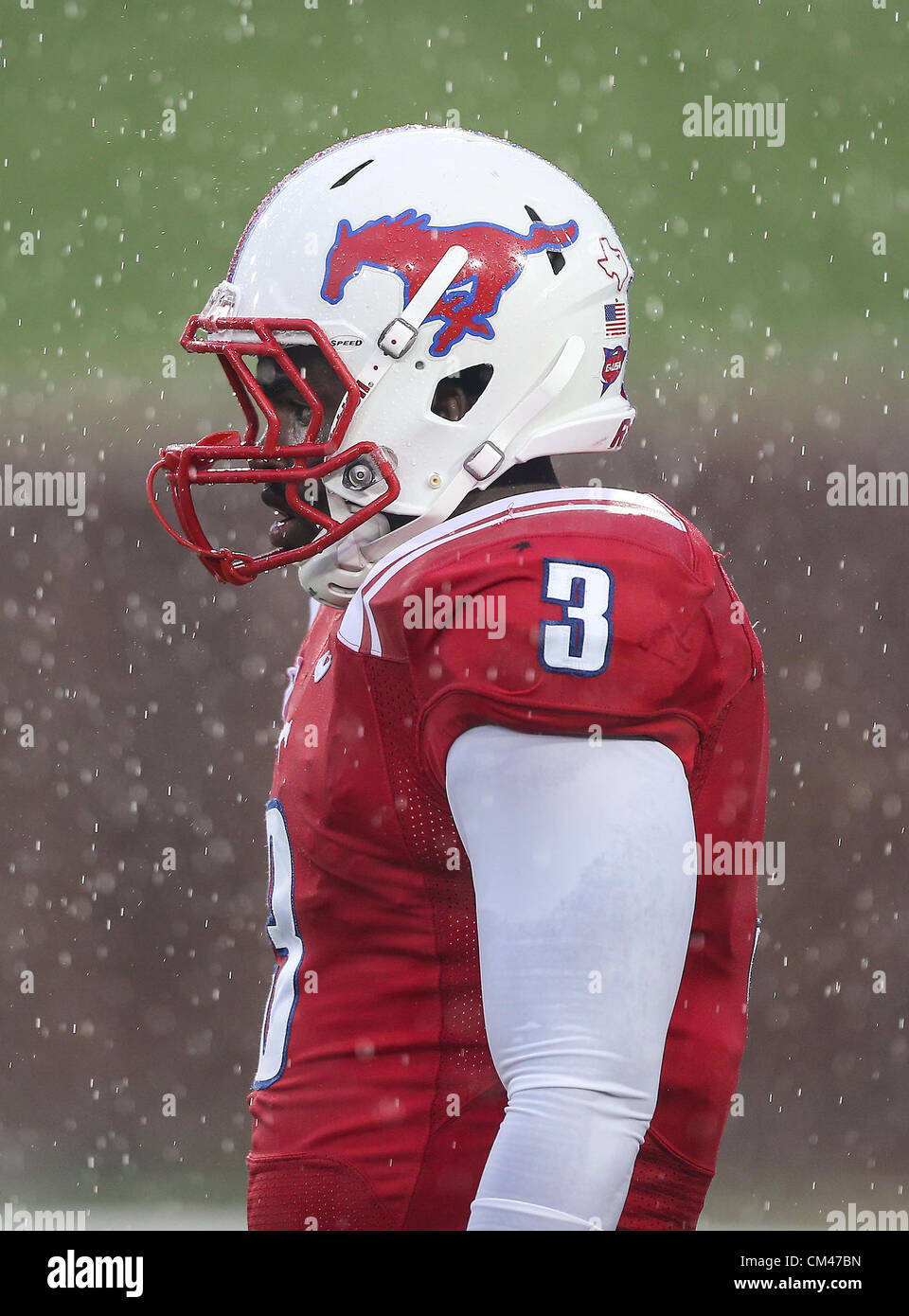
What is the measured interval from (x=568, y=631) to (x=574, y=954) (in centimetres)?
21

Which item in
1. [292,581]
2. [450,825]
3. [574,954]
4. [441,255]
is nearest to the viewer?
[574,954]

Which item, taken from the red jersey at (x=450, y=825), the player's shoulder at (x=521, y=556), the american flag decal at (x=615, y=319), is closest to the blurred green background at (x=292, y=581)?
the american flag decal at (x=615, y=319)

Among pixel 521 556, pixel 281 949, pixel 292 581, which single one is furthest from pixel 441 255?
pixel 292 581

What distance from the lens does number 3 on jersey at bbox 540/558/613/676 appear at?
1012mm

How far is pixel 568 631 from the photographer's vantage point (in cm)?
102

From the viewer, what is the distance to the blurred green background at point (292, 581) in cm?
289

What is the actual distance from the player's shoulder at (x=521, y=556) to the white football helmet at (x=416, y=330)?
0.14m

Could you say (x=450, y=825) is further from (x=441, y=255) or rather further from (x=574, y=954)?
(x=441, y=255)

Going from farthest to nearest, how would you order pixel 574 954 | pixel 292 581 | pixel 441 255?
pixel 292 581 < pixel 441 255 < pixel 574 954

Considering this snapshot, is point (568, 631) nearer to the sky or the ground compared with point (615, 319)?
nearer to the ground

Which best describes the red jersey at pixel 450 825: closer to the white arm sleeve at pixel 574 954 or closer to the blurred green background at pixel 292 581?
the white arm sleeve at pixel 574 954

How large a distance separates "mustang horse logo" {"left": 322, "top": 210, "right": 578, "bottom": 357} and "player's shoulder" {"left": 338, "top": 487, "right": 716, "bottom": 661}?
0.63ft

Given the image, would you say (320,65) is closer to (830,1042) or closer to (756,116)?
(756,116)

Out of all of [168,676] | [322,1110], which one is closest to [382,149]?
[322,1110]
